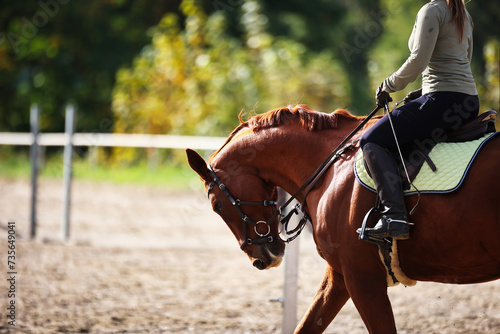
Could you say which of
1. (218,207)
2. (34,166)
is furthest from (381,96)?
(34,166)

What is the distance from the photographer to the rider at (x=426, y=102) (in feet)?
10.0

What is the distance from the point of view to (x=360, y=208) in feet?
10.6

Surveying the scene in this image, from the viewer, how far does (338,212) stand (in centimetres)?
331

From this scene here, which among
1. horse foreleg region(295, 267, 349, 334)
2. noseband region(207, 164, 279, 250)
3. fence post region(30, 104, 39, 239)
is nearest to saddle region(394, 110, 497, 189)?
horse foreleg region(295, 267, 349, 334)

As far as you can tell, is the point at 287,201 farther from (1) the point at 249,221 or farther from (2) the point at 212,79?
(2) the point at 212,79

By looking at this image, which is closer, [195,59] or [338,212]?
[338,212]

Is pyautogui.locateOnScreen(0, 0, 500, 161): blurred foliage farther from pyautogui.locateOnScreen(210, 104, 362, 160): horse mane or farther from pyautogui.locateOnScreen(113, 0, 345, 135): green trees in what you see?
pyautogui.locateOnScreen(210, 104, 362, 160): horse mane

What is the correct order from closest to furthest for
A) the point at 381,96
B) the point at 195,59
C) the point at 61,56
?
the point at 381,96 < the point at 195,59 < the point at 61,56

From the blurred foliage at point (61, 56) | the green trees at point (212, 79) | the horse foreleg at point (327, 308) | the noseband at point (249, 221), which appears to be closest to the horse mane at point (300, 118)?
the noseband at point (249, 221)

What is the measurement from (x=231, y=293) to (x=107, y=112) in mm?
21011

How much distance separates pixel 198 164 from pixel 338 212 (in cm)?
95

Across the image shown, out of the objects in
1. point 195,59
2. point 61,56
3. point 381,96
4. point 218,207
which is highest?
point 61,56

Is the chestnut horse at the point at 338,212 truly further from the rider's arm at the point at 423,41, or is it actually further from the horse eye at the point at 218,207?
the rider's arm at the point at 423,41

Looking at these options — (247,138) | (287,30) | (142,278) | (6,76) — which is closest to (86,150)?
(6,76)
